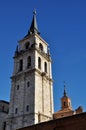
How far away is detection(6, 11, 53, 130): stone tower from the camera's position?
41062mm

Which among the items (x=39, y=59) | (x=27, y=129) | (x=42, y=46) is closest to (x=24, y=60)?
(x=39, y=59)

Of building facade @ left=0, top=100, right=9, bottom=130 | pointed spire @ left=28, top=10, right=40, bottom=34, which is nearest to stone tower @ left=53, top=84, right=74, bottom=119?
building facade @ left=0, top=100, right=9, bottom=130

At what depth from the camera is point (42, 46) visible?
52.9 metres

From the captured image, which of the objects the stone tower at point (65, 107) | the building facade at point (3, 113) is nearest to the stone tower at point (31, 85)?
the building facade at point (3, 113)

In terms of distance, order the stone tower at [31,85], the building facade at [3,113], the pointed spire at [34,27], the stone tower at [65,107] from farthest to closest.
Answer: the stone tower at [65,107] → the pointed spire at [34,27] → the building facade at [3,113] → the stone tower at [31,85]

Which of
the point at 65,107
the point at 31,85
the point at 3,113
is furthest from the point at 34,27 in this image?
the point at 65,107

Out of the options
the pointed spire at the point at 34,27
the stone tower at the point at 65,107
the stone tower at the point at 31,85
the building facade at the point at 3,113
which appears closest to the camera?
the stone tower at the point at 31,85

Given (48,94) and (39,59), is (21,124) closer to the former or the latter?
(48,94)

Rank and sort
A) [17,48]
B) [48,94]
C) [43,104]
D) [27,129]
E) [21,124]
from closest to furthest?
[27,129] < [21,124] < [43,104] < [48,94] < [17,48]

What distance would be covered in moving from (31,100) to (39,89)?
3.29m

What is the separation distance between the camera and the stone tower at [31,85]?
4106cm

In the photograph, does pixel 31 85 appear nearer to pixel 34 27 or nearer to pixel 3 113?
pixel 3 113

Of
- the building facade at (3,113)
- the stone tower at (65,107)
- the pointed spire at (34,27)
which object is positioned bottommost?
the building facade at (3,113)

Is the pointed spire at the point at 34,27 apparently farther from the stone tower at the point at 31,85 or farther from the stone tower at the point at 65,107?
the stone tower at the point at 65,107
